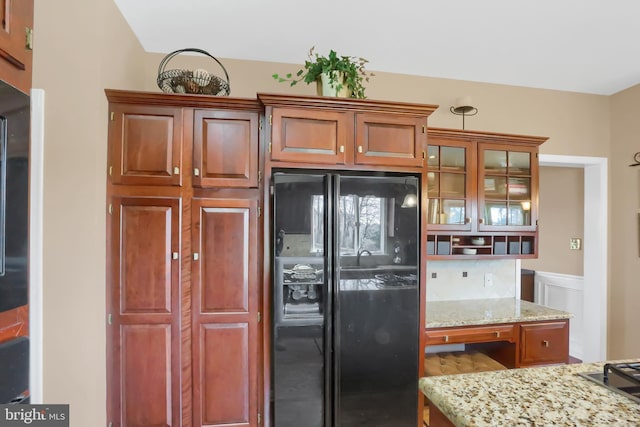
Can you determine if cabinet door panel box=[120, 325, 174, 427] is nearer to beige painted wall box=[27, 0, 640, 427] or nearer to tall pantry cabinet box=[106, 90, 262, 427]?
tall pantry cabinet box=[106, 90, 262, 427]

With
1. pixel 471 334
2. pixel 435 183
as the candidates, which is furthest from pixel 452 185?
pixel 471 334

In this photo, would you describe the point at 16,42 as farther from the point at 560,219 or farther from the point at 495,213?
the point at 560,219

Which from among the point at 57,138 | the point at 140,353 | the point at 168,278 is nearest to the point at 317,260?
the point at 168,278

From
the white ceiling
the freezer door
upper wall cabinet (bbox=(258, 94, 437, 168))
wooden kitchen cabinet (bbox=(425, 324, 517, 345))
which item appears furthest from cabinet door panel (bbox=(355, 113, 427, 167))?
wooden kitchen cabinet (bbox=(425, 324, 517, 345))

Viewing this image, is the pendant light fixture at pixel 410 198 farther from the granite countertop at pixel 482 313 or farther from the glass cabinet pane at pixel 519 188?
the glass cabinet pane at pixel 519 188

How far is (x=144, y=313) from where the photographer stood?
1.81 metres

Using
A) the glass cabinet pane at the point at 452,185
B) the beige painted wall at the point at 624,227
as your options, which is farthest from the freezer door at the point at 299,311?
the beige painted wall at the point at 624,227

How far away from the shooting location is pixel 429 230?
2.38 meters

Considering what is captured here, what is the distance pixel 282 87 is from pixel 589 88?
2.90 meters

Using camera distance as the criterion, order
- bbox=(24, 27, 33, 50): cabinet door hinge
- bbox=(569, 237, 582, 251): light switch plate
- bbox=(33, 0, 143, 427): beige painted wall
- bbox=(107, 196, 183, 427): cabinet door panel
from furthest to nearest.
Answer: bbox=(569, 237, 582, 251): light switch plate, bbox=(107, 196, 183, 427): cabinet door panel, bbox=(33, 0, 143, 427): beige painted wall, bbox=(24, 27, 33, 50): cabinet door hinge

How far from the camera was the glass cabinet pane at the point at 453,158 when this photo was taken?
7.98ft

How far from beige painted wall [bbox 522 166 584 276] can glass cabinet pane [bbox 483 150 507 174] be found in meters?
1.76

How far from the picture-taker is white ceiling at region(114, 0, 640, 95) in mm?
1858

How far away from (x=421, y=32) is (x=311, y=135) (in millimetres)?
1086
